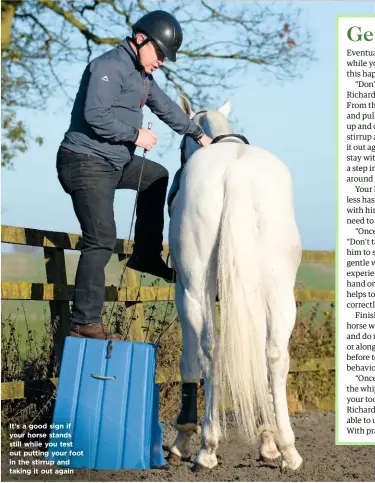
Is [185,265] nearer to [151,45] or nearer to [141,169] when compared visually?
[141,169]

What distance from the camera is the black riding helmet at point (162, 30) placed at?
5078 millimetres

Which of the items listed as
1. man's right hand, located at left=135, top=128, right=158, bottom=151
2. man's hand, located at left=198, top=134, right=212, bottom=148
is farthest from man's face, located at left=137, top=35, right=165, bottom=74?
man's hand, located at left=198, top=134, right=212, bottom=148

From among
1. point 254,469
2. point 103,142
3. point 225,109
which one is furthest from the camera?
point 225,109

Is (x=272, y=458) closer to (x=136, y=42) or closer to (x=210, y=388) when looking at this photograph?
(x=210, y=388)

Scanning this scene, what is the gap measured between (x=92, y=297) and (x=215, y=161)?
3.67 feet

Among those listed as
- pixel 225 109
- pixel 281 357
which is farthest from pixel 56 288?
pixel 281 357

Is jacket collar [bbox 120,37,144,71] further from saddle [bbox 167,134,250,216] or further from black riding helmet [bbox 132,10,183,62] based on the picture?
saddle [bbox 167,134,250,216]

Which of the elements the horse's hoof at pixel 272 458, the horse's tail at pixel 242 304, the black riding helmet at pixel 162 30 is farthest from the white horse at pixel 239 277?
the black riding helmet at pixel 162 30

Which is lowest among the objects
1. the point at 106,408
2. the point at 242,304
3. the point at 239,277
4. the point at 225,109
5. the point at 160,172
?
the point at 106,408

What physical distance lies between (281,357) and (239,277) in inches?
21.1

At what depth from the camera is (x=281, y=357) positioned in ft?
15.3

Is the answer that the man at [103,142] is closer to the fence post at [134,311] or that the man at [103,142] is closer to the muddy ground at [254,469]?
the muddy ground at [254,469]

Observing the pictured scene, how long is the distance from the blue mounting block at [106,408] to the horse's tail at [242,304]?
1.56ft

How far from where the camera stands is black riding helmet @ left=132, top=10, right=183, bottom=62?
200 inches
